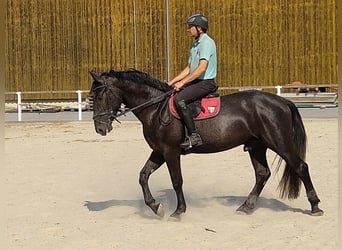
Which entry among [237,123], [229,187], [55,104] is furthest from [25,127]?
[237,123]

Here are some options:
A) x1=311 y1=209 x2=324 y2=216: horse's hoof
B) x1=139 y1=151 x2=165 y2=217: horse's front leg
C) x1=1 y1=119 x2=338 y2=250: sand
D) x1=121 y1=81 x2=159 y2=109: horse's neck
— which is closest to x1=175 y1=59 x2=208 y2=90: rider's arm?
x1=121 y1=81 x2=159 y2=109: horse's neck

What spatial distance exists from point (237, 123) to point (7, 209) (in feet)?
10.5

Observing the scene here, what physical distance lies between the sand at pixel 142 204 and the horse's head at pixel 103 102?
1.14 metres

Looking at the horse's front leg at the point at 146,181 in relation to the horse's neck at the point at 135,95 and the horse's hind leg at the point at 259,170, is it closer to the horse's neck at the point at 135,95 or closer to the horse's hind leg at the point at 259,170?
the horse's neck at the point at 135,95

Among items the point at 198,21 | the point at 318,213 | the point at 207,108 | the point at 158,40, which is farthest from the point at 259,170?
the point at 158,40

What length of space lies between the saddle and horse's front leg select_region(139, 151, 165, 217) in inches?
25.9

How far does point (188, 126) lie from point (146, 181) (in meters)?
0.91

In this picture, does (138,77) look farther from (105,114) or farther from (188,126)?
(188,126)

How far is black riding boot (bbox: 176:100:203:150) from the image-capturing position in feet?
22.8

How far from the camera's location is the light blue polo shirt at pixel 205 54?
6980 mm

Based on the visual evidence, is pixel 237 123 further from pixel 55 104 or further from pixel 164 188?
pixel 55 104

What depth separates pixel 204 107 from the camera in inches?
283

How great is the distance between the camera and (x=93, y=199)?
28.0 feet

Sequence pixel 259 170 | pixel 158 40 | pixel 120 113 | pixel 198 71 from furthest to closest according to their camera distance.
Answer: pixel 158 40
pixel 259 170
pixel 120 113
pixel 198 71
